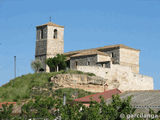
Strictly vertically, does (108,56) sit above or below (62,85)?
above

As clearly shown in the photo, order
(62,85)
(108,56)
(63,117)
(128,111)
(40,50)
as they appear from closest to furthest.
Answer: (128,111) < (63,117) < (62,85) < (108,56) < (40,50)

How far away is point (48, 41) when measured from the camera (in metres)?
64.7

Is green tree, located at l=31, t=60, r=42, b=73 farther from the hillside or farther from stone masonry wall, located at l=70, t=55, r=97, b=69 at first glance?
the hillside

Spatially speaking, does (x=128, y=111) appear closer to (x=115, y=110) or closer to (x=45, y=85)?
(x=115, y=110)

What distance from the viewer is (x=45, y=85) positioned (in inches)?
1906

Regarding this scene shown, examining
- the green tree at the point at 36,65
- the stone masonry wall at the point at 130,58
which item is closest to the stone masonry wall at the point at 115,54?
the stone masonry wall at the point at 130,58

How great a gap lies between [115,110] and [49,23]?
46.9 m

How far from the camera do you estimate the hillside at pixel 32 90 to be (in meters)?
46.7

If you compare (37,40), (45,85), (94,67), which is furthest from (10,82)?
(37,40)

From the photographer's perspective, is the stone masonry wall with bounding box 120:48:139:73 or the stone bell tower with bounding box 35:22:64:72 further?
the stone bell tower with bounding box 35:22:64:72

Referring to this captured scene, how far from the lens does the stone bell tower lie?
211ft

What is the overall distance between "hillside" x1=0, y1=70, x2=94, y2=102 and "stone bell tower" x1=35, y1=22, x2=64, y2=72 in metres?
12.5

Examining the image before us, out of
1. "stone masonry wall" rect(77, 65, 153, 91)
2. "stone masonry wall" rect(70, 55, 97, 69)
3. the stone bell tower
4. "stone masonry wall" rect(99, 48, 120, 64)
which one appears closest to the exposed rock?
"stone masonry wall" rect(77, 65, 153, 91)

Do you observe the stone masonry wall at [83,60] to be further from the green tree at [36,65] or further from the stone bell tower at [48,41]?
the stone bell tower at [48,41]
